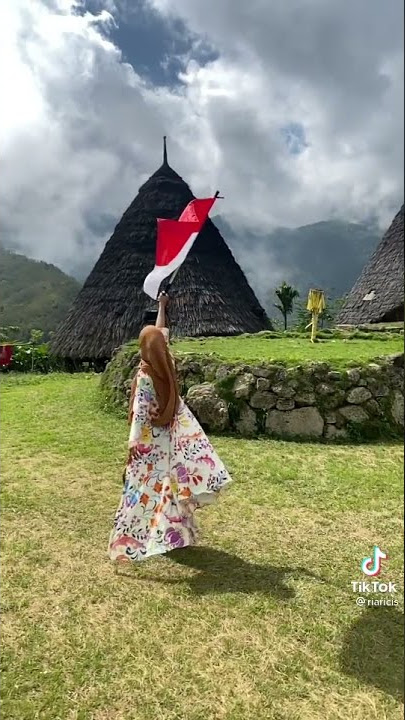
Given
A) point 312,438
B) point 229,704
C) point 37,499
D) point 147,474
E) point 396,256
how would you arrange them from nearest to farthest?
point 229,704, point 147,474, point 37,499, point 312,438, point 396,256

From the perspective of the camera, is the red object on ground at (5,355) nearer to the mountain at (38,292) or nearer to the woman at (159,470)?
the woman at (159,470)

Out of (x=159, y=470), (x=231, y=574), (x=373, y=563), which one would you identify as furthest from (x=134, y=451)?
(x=373, y=563)

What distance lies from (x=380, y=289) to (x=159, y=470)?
12987mm

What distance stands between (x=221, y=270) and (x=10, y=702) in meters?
15.8

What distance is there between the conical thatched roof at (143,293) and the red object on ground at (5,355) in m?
1.25

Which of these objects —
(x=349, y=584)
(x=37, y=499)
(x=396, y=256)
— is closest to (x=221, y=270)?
(x=396, y=256)

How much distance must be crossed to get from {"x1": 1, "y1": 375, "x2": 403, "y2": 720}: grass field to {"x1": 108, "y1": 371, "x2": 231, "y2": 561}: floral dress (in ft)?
0.72

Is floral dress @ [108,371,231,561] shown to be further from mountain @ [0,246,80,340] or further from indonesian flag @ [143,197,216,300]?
mountain @ [0,246,80,340]

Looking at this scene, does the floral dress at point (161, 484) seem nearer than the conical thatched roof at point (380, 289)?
Yes

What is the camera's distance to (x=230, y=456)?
227 inches

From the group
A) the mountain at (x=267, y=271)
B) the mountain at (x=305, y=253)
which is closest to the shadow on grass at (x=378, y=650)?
the mountain at (x=305, y=253)

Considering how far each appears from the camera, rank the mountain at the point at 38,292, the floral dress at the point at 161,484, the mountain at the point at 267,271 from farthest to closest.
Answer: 1. the mountain at the point at 38,292
2. the mountain at the point at 267,271
3. the floral dress at the point at 161,484

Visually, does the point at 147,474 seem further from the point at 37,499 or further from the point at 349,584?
the point at 37,499

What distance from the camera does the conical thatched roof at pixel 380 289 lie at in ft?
46.7
